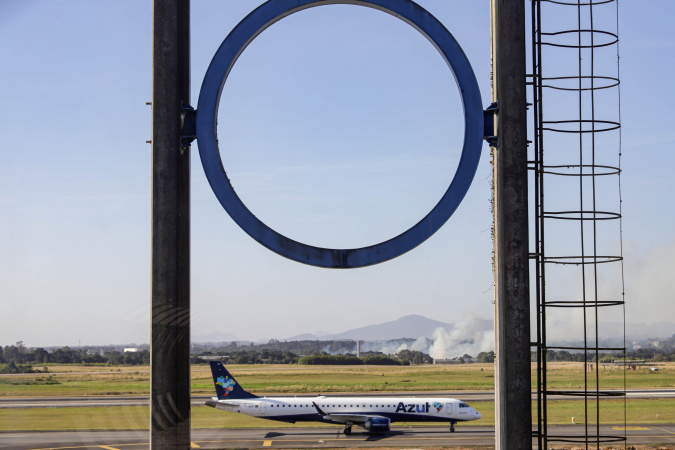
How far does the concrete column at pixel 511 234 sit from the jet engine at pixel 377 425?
3836cm

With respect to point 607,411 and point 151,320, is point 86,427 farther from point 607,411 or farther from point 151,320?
point 151,320

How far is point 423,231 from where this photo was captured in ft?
19.8

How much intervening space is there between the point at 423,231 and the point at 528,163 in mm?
1166

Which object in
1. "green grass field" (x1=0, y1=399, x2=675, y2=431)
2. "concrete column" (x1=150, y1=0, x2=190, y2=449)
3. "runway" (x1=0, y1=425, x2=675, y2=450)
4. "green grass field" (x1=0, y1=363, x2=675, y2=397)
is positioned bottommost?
"green grass field" (x1=0, y1=363, x2=675, y2=397)

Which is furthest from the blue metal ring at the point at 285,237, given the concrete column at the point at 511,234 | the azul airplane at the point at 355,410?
the azul airplane at the point at 355,410

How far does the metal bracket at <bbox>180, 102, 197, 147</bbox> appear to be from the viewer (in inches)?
240

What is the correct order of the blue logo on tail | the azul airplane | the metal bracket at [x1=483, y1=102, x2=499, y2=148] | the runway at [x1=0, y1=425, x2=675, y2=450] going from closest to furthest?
the metal bracket at [x1=483, y1=102, x2=499, y2=148] < the runway at [x1=0, y1=425, x2=675, y2=450] < the azul airplane < the blue logo on tail

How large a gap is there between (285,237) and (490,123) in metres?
2.14

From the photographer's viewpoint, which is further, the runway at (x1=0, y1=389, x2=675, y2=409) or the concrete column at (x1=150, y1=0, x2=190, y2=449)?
the runway at (x1=0, y1=389, x2=675, y2=409)

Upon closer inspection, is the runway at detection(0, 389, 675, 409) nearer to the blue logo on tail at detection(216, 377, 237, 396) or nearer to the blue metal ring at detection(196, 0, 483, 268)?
the blue logo on tail at detection(216, 377, 237, 396)

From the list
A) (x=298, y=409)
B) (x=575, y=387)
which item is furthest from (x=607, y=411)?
(x=298, y=409)

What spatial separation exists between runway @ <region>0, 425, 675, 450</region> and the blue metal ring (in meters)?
32.2

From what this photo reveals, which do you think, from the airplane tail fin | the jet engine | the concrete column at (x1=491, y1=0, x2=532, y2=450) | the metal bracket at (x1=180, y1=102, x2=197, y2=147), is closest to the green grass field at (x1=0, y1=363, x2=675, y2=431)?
the airplane tail fin

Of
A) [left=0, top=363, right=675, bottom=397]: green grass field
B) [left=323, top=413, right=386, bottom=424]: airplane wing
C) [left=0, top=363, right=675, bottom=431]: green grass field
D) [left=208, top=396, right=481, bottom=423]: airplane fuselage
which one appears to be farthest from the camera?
[left=0, top=363, right=675, bottom=397]: green grass field
